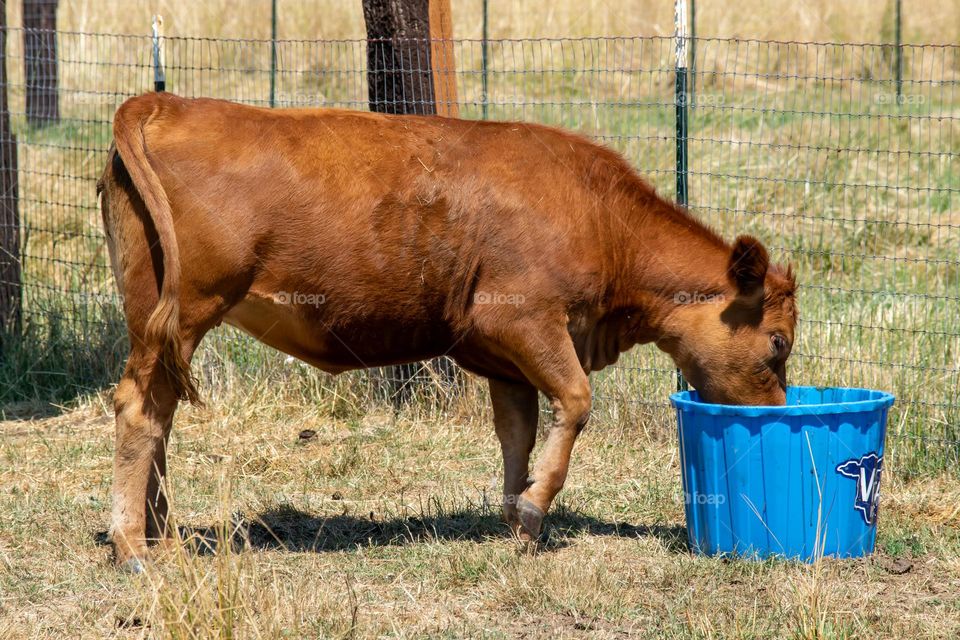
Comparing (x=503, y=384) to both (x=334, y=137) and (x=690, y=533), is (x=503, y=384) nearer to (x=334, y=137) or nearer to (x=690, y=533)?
(x=690, y=533)

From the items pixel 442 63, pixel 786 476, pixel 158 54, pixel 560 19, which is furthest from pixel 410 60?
pixel 560 19

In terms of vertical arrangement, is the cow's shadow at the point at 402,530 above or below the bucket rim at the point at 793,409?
below

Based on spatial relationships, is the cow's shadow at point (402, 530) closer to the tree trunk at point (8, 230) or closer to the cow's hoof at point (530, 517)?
the cow's hoof at point (530, 517)

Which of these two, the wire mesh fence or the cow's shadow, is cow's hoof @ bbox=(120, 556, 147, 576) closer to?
the cow's shadow

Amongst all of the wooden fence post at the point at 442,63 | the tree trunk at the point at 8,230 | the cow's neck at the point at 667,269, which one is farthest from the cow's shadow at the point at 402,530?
the tree trunk at the point at 8,230

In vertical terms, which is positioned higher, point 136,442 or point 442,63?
point 442,63

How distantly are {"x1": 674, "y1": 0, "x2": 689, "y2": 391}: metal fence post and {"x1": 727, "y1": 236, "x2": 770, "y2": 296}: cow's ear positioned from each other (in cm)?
148

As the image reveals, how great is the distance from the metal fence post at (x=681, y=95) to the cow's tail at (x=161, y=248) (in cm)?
317

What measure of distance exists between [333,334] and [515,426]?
110 centimetres

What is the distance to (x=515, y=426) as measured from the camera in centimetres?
558

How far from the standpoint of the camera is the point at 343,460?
6609mm

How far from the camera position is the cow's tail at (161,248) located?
181 inches

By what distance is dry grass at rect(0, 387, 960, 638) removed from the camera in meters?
4.18

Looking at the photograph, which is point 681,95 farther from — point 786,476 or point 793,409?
point 786,476
